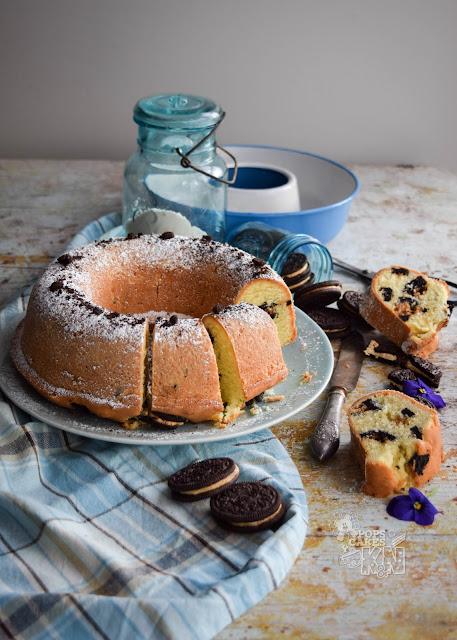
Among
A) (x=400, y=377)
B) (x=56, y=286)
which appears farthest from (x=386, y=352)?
(x=56, y=286)

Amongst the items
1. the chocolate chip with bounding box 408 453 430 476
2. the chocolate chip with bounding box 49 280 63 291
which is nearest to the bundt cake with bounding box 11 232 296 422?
the chocolate chip with bounding box 49 280 63 291

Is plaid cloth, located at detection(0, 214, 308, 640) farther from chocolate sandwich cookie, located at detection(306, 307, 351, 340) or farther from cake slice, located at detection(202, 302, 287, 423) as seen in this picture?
chocolate sandwich cookie, located at detection(306, 307, 351, 340)

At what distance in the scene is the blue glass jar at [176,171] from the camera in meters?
2.03

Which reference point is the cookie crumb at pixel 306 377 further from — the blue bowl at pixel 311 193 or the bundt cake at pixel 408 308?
the blue bowl at pixel 311 193

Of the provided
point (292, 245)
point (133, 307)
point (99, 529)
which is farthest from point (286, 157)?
point (99, 529)

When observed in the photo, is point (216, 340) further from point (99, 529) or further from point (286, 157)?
point (286, 157)

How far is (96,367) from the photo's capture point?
1.38 metres

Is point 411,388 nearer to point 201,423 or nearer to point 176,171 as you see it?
point 201,423

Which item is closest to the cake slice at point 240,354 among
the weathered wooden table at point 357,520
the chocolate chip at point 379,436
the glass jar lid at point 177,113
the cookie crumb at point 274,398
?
the cookie crumb at point 274,398

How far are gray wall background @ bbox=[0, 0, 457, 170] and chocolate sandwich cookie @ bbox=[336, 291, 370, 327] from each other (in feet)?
5.54

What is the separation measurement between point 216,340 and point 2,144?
7.93ft

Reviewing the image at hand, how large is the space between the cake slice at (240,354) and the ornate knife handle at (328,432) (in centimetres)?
14

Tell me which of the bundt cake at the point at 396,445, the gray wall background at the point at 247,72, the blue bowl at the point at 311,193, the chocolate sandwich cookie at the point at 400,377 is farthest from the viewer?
the gray wall background at the point at 247,72

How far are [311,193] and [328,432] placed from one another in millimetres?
1531
